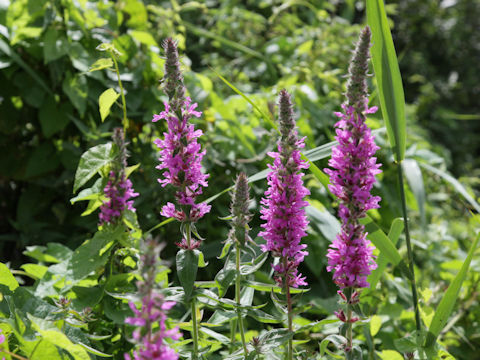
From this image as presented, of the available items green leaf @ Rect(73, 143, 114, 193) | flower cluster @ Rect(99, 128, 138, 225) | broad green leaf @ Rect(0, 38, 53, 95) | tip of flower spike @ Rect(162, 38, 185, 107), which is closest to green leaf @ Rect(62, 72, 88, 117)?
broad green leaf @ Rect(0, 38, 53, 95)

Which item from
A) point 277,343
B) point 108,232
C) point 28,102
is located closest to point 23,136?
point 28,102

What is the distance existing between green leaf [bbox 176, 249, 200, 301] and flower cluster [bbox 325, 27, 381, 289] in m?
0.30

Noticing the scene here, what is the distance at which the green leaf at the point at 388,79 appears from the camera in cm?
138

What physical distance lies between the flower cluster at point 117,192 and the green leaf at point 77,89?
70 centimetres

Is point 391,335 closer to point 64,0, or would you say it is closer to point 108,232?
point 108,232

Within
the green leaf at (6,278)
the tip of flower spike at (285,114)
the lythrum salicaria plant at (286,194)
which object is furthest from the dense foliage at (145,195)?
the tip of flower spike at (285,114)

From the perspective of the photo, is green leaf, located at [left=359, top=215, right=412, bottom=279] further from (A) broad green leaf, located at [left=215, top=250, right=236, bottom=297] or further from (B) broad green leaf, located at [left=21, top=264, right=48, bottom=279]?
(B) broad green leaf, located at [left=21, top=264, right=48, bottom=279]

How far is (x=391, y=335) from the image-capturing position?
6.22 feet

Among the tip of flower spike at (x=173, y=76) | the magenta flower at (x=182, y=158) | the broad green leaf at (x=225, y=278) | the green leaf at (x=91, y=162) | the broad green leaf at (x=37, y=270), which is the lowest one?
the broad green leaf at (x=37, y=270)

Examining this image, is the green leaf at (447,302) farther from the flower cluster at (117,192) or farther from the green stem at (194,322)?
the flower cluster at (117,192)

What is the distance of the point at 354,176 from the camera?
1078 mm

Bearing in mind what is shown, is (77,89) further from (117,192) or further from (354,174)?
(354,174)

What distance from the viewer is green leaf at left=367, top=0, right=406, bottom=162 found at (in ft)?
4.52

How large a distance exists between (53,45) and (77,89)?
0.66 feet
